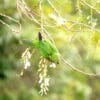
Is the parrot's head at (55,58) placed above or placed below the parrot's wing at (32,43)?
below

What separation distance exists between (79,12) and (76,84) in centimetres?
208

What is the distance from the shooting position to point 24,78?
339 centimetres

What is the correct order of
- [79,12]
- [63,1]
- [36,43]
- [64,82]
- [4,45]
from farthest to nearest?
[64,82]
[4,45]
[63,1]
[79,12]
[36,43]

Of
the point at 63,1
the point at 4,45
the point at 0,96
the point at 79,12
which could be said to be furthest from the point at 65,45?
the point at 79,12

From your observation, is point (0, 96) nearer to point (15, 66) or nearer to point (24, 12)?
point (15, 66)

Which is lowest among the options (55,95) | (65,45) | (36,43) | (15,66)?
(55,95)

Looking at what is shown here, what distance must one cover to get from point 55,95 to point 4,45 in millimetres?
585

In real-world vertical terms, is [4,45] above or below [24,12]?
below

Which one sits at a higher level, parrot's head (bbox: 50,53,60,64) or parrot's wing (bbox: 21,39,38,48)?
parrot's wing (bbox: 21,39,38,48)

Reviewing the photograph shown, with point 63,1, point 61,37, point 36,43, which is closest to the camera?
point 36,43

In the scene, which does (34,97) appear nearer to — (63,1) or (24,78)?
(24,78)

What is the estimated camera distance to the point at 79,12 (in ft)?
4.39

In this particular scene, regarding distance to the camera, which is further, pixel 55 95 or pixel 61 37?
pixel 55 95

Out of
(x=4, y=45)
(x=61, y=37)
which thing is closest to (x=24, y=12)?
(x=61, y=37)
